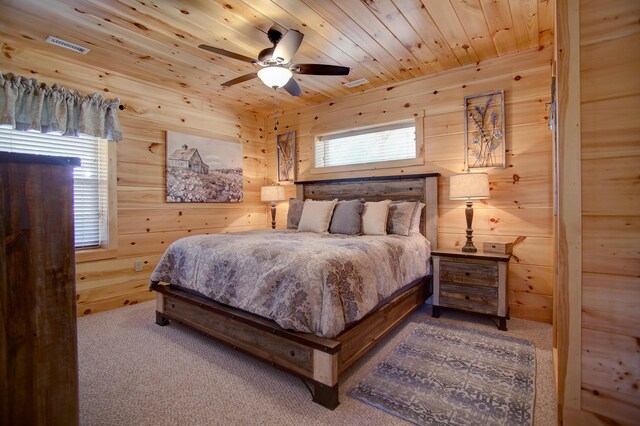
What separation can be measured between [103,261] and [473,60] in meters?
4.47

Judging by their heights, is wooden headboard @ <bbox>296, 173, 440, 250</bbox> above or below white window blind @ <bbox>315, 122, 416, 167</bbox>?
below

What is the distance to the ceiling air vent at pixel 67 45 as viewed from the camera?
274 centimetres

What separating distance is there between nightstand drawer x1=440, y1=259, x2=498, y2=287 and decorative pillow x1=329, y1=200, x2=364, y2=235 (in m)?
0.91

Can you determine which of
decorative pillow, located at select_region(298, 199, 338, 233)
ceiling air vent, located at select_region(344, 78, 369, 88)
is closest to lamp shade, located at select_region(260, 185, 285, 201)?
decorative pillow, located at select_region(298, 199, 338, 233)

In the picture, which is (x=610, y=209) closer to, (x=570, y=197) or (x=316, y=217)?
(x=570, y=197)

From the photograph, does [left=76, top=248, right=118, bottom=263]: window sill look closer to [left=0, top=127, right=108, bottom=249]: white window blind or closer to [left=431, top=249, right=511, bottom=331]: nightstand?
[left=0, top=127, right=108, bottom=249]: white window blind

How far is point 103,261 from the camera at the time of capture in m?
3.34

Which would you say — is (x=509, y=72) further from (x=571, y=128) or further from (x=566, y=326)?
(x=566, y=326)

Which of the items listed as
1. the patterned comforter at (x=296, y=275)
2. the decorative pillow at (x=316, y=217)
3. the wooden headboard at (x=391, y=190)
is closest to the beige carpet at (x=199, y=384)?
the patterned comforter at (x=296, y=275)

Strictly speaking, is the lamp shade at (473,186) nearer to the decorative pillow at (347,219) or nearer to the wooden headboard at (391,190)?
the wooden headboard at (391,190)

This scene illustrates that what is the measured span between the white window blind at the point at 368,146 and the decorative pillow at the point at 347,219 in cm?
92

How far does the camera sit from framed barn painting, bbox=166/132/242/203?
156 inches

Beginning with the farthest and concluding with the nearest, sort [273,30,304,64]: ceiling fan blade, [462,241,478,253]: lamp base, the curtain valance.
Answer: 1. [462,241,478,253]: lamp base
2. the curtain valance
3. [273,30,304,64]: ceiling fan blade

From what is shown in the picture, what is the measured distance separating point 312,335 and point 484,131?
2741 mm
